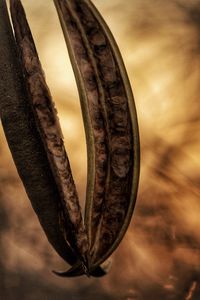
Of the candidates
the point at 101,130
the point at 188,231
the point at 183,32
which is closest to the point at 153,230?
the point at 188,231

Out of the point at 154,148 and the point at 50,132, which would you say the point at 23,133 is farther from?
the point at 154,148

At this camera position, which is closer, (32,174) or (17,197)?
(32,174)

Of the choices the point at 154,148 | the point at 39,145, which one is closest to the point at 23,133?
the point at 39,145

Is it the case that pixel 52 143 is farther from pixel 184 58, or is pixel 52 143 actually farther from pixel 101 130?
pixel 184 58
